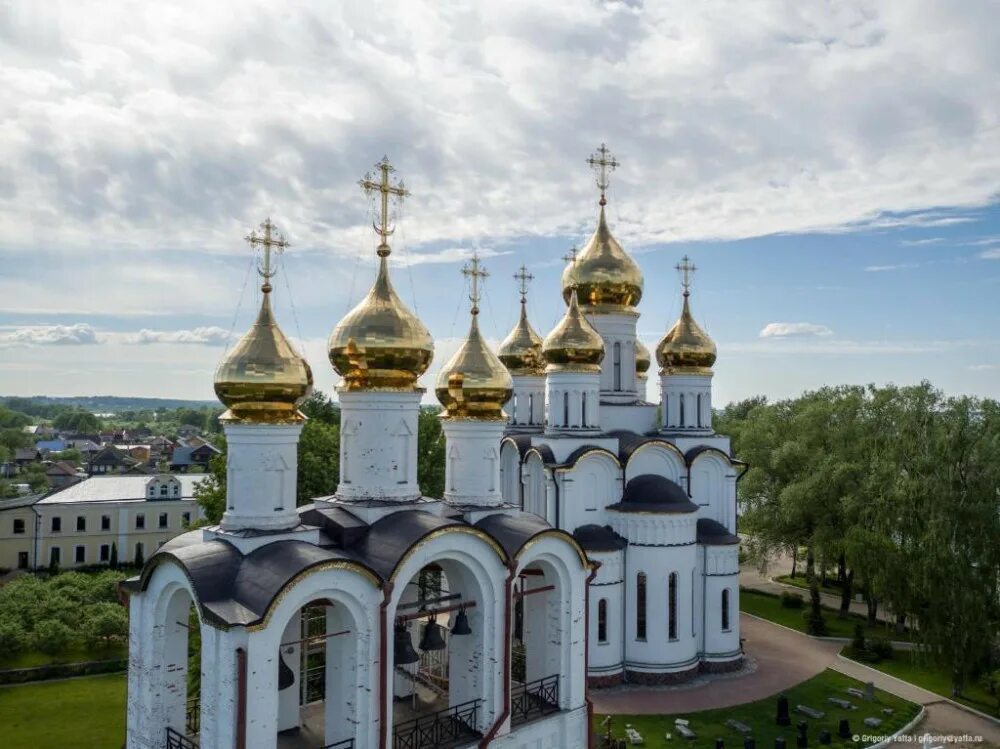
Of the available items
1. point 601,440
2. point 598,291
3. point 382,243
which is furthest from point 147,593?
point 598,291

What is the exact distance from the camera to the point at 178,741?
35.5 feet

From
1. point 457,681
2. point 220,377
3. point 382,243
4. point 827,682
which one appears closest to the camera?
point 220,377

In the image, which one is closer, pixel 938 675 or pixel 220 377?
pixel 220 377

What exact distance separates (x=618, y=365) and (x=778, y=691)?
9833 millimetres

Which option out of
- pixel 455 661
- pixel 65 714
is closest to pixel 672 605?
pixel 455 661

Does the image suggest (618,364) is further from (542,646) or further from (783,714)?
(542,646)

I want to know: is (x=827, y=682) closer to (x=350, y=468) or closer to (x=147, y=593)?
(x=350, y=468)

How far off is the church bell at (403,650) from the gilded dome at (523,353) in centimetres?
1438

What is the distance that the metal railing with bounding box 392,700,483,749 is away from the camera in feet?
37.9

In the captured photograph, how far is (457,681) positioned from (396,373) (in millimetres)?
5175

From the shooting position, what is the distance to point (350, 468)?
43.8 feet

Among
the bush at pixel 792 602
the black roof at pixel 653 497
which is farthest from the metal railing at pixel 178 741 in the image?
the bush at pixel 792 602

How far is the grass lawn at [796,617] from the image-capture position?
24438mm

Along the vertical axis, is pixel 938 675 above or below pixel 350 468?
below
